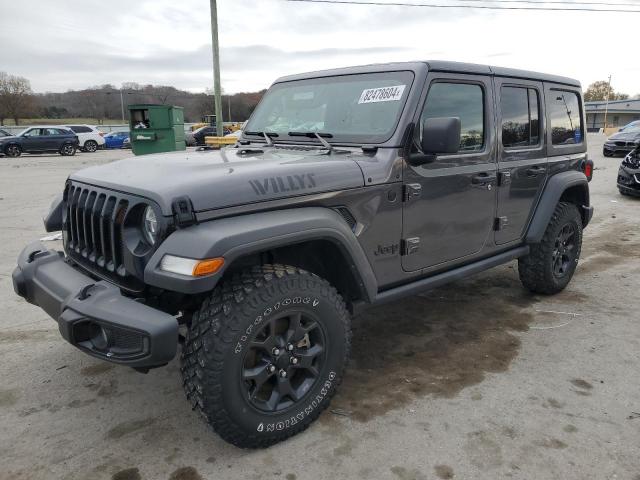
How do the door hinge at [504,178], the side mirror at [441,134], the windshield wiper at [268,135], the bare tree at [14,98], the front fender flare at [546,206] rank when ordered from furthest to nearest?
1. the bare tree at [14,98]
2. the front fender flare at [546,206]
3. the door hinge at [504,178]
4. the windshield wiper at [268,135]
5. the side mirror at [441,134]

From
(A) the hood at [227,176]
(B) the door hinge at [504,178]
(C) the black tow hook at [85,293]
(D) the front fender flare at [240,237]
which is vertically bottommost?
(C) the black tow hook at [85,293]

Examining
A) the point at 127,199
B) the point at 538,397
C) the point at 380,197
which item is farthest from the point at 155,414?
the point at 538,397

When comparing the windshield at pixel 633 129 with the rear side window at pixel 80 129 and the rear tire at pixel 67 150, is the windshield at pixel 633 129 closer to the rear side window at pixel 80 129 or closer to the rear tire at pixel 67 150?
the rear tire at pixel 67 150

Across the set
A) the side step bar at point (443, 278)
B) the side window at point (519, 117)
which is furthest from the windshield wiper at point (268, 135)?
the side window at point (519, 117)

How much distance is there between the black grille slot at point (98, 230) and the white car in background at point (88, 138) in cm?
2732

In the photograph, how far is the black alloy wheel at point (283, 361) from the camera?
8.18 ft

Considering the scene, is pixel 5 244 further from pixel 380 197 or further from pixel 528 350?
pixel 528 350

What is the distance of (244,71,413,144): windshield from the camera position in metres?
3.15

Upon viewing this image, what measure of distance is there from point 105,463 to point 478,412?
1982 mm

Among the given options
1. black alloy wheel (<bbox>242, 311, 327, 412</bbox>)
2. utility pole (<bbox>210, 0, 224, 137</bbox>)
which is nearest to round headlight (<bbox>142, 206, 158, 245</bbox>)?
black alloy wheel (<bbox>242, 311, 327, 412</bbox>)

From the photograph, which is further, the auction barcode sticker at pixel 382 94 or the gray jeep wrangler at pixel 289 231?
the auction barcode sticker at pixel 382 94

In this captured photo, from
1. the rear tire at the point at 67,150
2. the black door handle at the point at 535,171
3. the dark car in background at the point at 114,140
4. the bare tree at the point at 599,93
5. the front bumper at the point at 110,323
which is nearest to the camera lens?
the front bumper at the point at 110,323

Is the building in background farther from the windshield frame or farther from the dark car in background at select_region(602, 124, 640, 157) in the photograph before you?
the windshield frame

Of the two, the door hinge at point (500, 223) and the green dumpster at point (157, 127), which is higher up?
the green dumpster at point (157, 127)
